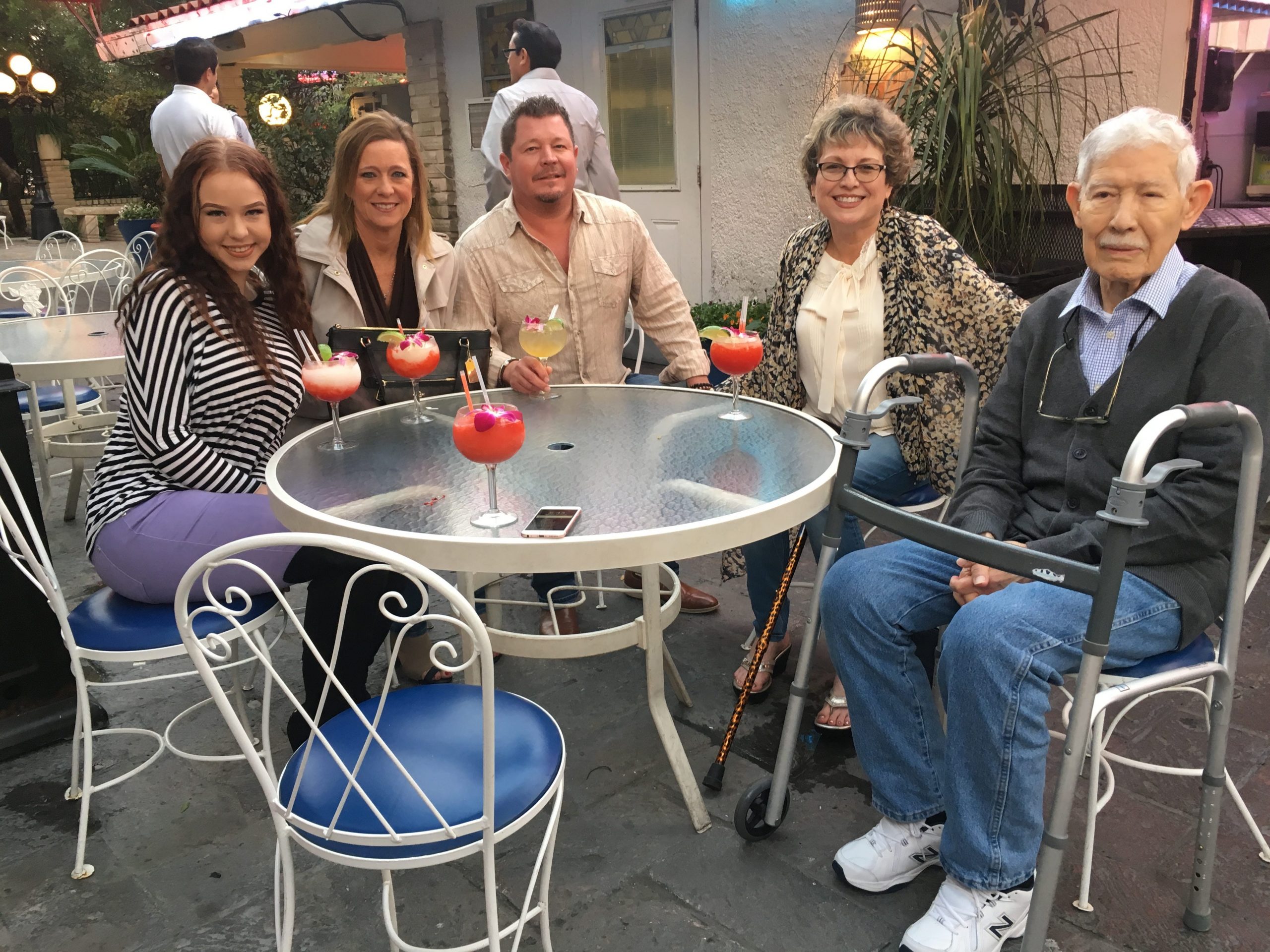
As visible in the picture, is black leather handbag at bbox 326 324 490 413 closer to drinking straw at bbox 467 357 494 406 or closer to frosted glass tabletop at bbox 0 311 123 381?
drinking straw at bbox 467 357 494 406

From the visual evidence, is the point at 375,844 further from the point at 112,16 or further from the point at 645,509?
the point at 112,16

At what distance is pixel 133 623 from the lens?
2002mm

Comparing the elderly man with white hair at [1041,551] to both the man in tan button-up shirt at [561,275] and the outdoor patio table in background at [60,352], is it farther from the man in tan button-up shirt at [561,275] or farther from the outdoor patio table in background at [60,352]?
the outdoor patio table in background at [60,352]

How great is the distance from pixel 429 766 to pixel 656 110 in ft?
20.4

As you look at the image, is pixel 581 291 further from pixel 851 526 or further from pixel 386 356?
pixel 851 526

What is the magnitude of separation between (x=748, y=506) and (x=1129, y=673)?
2.33 feet

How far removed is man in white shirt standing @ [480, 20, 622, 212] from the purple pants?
96.4 inches

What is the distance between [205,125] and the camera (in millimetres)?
5031

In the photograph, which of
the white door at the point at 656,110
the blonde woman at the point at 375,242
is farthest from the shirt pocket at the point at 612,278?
the white door at the point at 656,110

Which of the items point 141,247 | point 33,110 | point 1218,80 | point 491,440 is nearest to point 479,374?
point 491,440

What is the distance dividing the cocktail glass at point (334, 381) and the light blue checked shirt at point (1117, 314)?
1554mm

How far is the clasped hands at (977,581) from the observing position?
175 centimetres

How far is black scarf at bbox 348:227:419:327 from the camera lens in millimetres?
2883

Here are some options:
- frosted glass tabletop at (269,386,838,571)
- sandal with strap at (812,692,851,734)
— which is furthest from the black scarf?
sandal with strap at (812,692,851,734)
